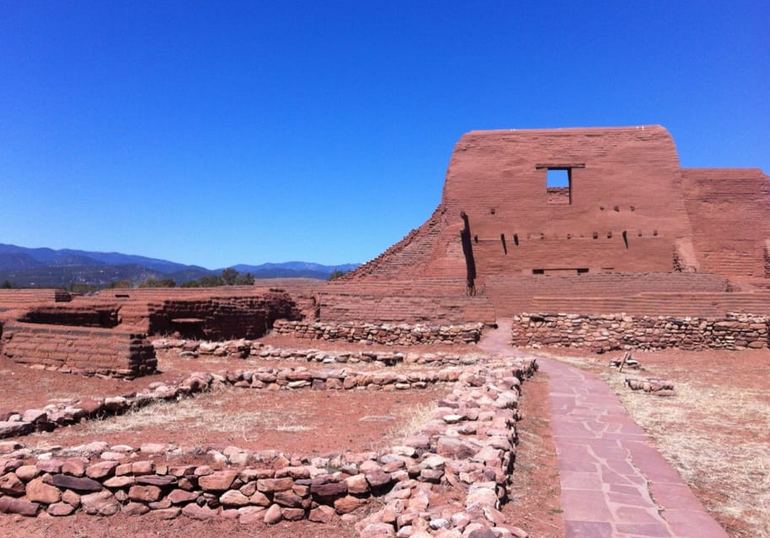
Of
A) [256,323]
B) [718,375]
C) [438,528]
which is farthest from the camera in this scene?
[256,323]

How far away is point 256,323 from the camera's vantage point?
17188 millimetres

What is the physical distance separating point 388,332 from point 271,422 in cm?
870

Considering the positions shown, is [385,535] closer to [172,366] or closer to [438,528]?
[438,528]

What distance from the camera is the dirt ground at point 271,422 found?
6.36 m

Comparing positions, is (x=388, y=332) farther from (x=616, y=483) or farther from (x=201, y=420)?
(x=616, y=483)

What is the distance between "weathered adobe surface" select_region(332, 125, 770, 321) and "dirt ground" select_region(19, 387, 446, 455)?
13856 millimetres

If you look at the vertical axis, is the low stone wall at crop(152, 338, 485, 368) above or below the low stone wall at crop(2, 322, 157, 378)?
below

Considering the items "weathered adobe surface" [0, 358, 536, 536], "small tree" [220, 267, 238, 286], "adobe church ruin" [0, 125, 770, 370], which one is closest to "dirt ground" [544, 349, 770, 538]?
"weathered adobe surface" [0, 358, 536, 536]

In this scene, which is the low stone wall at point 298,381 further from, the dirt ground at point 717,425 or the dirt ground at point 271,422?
the dirt ground at point 717,425

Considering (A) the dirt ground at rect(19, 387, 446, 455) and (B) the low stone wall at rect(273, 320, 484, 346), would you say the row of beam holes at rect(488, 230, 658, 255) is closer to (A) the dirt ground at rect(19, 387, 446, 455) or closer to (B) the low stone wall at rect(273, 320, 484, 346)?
(B) the low stone wall at rect(273, 320, 484, 346)

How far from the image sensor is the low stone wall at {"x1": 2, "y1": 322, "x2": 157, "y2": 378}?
9945mm

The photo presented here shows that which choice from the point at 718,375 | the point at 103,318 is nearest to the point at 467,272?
the point at 718,375

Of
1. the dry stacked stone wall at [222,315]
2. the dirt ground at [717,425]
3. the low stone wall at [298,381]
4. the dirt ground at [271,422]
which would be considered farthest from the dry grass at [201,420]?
the dry stacked stone wall at [222,315]

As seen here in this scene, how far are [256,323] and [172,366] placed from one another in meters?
5.42
